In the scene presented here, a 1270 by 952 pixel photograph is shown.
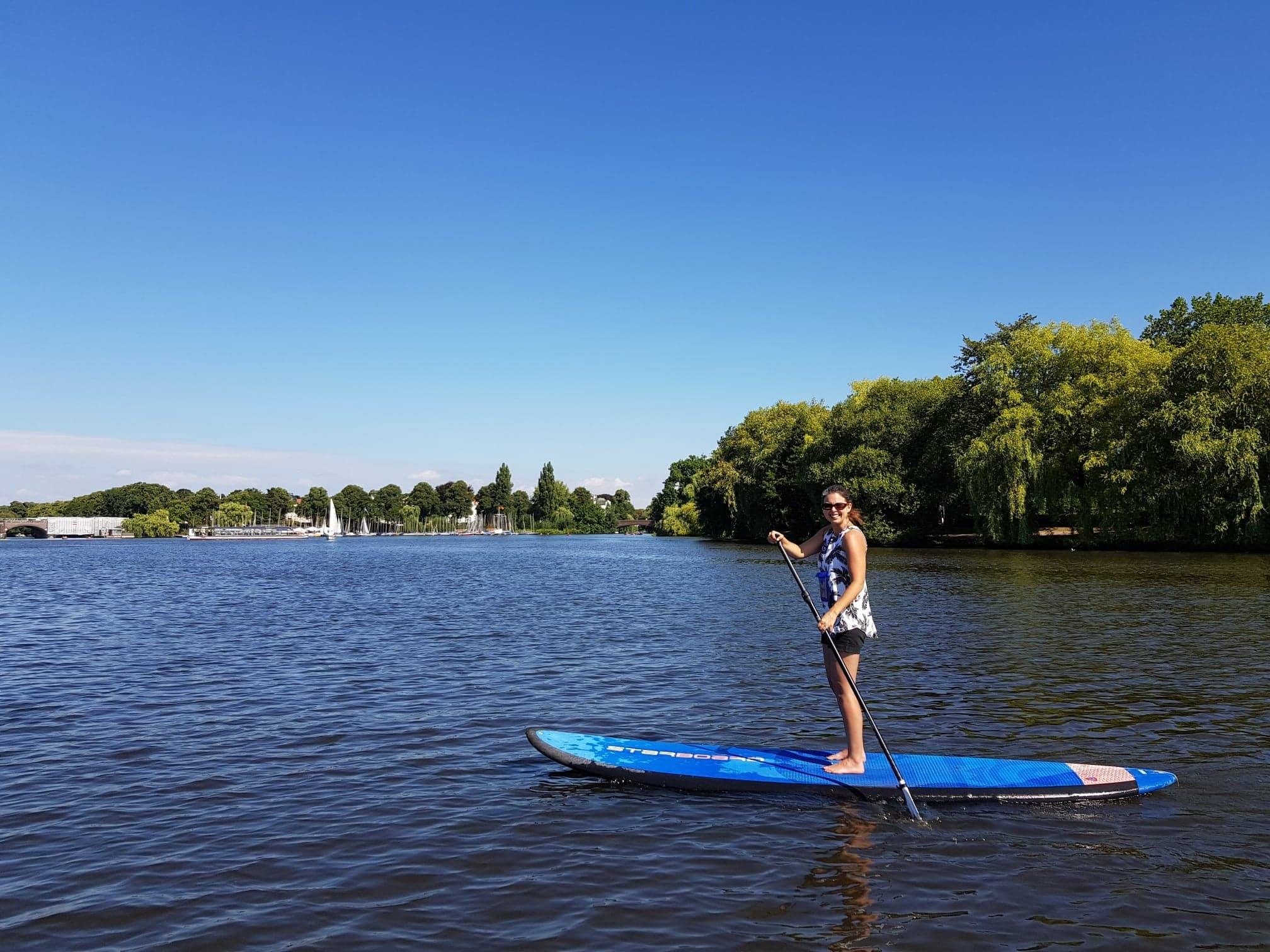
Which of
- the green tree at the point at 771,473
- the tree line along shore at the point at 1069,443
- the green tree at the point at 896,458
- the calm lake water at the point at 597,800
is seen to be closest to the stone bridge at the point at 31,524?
the green tree at the point at 771,473

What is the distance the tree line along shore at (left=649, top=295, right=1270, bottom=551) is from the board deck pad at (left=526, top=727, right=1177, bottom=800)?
140 ft

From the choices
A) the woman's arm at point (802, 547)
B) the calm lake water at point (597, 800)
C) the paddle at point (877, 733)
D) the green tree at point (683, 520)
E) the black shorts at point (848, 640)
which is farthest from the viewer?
the green tree at point (683, 520)

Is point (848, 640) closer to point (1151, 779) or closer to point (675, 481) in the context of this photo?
point (1151, 779)

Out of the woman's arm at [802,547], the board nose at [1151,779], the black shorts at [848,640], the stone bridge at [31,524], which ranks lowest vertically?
the board nose at [1151,779]

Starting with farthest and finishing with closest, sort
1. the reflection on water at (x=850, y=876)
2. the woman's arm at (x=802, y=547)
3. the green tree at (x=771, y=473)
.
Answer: the green tree at (x=771, y=473), the woman's arm at (x=802, y=547), the reflection on water at (x=850, y=876)

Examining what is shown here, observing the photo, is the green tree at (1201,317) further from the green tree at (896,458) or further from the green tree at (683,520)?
the green tree at (683,520)

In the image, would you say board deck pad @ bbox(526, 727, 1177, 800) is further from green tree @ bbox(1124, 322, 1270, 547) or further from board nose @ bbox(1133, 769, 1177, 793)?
green tree @ bbox(1124, 322, 1270, 547)

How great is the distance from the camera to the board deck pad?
8.34 m

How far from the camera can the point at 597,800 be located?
8875mm

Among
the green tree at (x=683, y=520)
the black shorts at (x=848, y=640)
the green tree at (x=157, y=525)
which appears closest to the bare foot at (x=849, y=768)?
the black shorts at (x=848, y=640)

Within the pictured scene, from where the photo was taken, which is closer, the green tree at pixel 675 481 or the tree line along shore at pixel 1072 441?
the tree line along shore at pixel 1072 441

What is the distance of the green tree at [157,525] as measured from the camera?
19438cm

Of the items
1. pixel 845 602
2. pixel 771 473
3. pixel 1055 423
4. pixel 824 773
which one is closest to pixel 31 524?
pixel 771 473

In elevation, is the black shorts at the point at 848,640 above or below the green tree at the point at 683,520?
below
